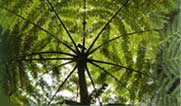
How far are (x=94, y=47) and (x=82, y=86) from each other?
108 mm

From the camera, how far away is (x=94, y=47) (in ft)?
2.21

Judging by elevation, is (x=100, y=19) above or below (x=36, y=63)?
above

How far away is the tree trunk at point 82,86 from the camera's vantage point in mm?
597

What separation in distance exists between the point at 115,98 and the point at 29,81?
217 millimetres

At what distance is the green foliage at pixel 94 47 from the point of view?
639mm

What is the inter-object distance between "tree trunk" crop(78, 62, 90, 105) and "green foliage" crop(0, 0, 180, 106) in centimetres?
2

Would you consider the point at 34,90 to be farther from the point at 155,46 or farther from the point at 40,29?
the point at 155,46

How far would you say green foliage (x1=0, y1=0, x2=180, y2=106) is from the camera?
639 mm

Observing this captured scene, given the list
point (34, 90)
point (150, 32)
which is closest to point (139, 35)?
point (150, 32)

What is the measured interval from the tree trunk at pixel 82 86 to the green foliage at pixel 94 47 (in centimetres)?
2

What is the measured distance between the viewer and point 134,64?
2.29 feet

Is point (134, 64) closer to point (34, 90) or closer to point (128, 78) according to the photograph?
point (128, 78)

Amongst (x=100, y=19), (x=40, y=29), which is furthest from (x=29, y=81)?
(x=100, y=19)

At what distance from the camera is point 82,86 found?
0.63m
